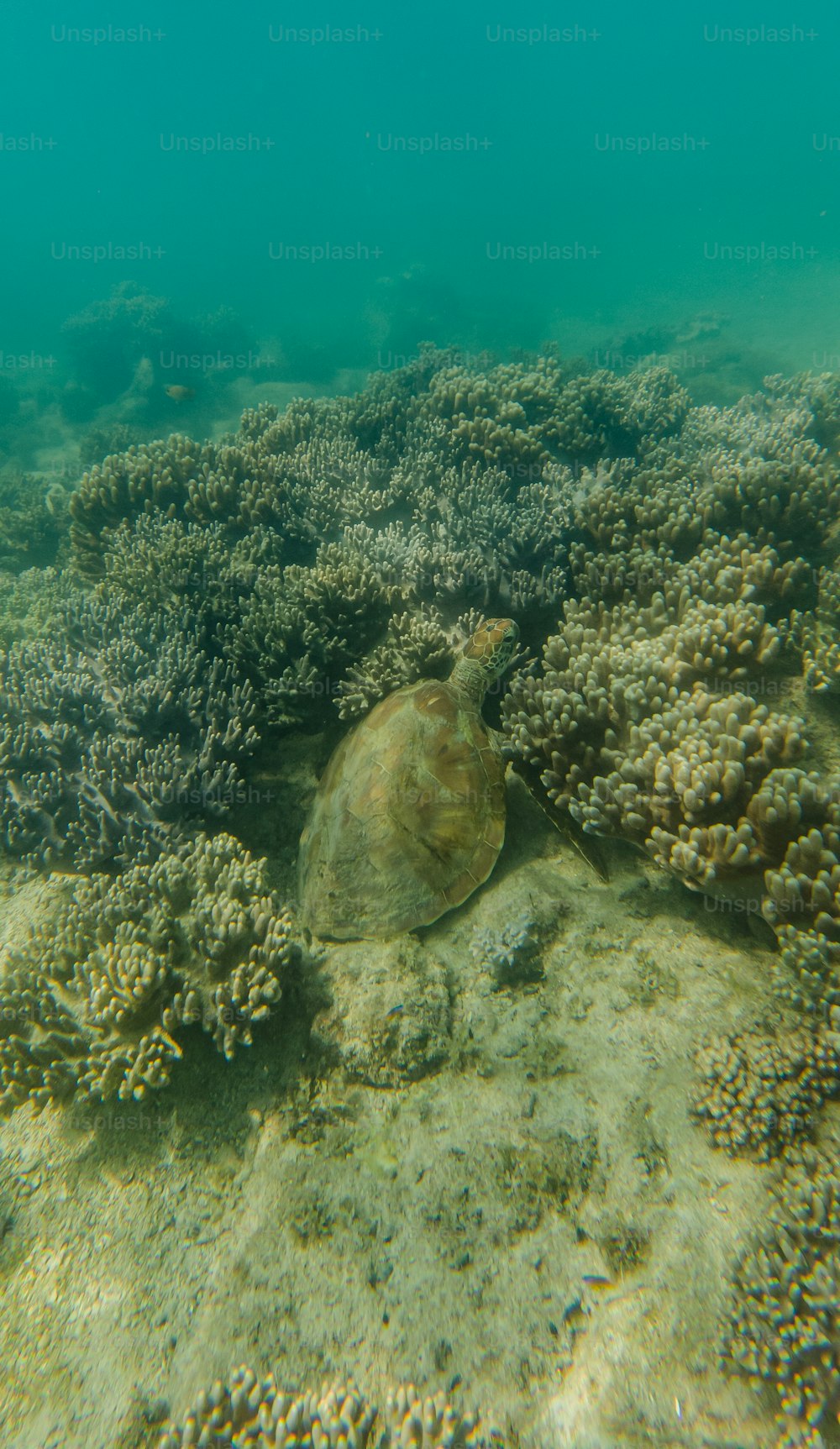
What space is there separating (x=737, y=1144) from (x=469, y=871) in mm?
1931

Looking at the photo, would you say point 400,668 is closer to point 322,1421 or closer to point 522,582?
point 522,582

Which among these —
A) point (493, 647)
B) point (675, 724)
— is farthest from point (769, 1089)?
point (493, 647)

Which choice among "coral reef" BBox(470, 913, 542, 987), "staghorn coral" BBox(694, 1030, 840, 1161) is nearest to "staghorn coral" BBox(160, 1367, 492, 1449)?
"staghorn coral" BBox(694, 1030, 840, 1161)

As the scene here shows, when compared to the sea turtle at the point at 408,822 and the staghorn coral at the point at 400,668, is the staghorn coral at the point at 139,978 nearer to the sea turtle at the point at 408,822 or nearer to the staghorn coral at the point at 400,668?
the sea turtle at the point at 408,822

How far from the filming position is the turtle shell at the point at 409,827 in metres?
3.87

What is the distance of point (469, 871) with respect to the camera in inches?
152

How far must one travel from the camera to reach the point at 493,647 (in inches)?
180

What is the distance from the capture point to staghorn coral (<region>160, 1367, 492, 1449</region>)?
2.28 metres

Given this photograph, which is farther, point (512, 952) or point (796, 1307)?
point (512, 952)

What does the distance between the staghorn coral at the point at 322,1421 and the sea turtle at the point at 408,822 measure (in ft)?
6.68

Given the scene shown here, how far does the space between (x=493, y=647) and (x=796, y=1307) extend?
12.6 ft

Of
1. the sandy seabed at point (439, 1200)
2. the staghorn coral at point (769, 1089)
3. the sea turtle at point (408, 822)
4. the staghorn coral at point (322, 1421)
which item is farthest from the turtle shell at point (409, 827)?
the staghorn coral at point (322, 1421)

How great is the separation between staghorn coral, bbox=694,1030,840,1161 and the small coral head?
2.96m

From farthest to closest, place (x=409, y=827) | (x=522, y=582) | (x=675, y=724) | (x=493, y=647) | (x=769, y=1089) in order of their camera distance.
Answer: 1. (x=522, y=582)
2. (x=493, y=647)
3. (x=409, y=827)
4. (x=675, y=724)
5. (x=769, y=1089)
